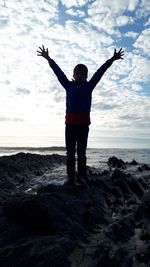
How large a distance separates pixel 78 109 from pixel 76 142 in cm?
84

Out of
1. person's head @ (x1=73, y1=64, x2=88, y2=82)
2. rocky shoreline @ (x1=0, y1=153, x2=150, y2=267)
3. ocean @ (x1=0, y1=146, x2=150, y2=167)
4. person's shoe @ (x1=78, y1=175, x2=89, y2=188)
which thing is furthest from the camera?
ocean @ (x1=0, y1=146, x2=150, y2=167)

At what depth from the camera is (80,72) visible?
7359 mm

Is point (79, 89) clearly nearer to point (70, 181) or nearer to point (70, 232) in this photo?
point (70, 181)

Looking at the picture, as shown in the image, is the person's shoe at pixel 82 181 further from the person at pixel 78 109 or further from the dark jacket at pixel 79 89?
the dark jacket at pixel 79 89

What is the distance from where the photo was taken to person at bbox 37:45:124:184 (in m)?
7.25

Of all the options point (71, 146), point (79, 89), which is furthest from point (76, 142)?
point (79, 89)

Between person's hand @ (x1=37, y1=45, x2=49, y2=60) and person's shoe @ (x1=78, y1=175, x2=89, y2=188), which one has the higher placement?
person's hand @ (x1=37, y1=45, x2=49, y2=60)

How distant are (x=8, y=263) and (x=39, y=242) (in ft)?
1.66

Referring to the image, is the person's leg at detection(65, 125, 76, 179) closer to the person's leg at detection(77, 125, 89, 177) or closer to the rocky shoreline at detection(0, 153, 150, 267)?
the person's leg at detection(77, 125, 89, 177)

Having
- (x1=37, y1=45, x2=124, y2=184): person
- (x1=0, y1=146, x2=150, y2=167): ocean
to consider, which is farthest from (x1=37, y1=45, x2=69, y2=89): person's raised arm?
(x1=0, y1=146, x2=150, y2=167): ocean

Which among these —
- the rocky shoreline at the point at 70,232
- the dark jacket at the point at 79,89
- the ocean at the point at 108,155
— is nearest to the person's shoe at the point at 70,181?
the rocky shoreline at the point at 70,232

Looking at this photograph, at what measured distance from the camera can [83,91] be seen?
7309 millimetres

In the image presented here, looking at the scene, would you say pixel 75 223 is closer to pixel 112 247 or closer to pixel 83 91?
pixel 112 247

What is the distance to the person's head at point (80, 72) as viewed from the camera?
7336 millimetres
